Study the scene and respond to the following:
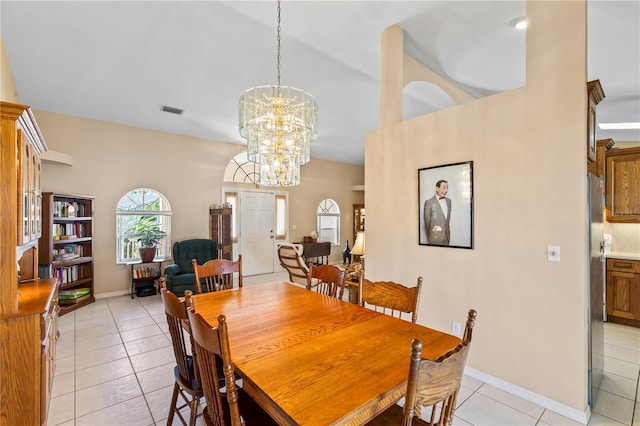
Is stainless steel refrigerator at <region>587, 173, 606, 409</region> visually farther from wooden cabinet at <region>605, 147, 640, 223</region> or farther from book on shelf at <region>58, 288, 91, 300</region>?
book on shelf at <region>58, 288, 91, 300</region>

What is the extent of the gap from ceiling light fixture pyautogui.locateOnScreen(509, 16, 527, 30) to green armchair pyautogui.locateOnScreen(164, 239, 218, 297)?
5105 mm

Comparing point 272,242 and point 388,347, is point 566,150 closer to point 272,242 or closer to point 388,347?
point 388,347

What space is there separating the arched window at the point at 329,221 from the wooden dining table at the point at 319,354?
626cm

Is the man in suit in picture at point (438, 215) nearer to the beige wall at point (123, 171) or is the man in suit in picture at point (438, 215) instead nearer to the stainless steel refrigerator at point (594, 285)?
the stainless steel refrigerator at point (594, 285)

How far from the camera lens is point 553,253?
83.4 inches

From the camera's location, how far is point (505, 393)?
2303 mm

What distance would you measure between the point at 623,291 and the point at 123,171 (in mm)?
7566

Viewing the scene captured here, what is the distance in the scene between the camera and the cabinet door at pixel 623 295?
3.60 metres

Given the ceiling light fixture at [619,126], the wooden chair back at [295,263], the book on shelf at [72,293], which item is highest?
the ceiling light fixture at [619,126]

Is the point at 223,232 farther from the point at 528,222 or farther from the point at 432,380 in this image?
the point at 432,380

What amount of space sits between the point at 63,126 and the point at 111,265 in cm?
235

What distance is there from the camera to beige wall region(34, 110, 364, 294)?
4629 millimetres

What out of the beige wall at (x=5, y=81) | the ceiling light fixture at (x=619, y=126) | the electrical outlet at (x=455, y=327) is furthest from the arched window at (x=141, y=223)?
the ceiling light fixture at (x=619, y=126)

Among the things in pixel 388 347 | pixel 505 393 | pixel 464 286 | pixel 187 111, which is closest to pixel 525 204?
pixel 464 286
